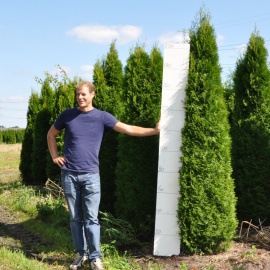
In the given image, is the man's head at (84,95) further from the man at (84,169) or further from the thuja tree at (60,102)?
the thuja tree at (60,102)

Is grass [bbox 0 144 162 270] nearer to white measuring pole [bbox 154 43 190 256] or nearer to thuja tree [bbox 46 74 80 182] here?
white measuring pole [bbox 154 43 190 256]

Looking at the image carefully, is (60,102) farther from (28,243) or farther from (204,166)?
(204,166)

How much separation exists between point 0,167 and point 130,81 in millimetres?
16542

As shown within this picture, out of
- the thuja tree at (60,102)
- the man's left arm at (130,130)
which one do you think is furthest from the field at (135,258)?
the thuja tree at (60,102)

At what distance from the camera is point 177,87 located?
216 inches

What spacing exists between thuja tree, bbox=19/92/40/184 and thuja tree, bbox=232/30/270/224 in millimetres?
8546

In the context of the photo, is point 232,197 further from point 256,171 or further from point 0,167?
point 0,167

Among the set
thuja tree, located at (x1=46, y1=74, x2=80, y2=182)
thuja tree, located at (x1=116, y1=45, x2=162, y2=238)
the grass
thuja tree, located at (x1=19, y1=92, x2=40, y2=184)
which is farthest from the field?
thuja tree, located at (x1=19, y1=92, x2=40, y2=184)

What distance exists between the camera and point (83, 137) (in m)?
5.09

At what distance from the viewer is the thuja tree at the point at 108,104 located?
7820mm

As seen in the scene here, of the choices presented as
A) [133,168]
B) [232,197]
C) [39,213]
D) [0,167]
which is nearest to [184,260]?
[232,197]

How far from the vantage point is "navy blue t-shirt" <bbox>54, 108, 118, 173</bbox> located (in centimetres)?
505

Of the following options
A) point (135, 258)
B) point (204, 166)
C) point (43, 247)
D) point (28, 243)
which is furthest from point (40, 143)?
point (204, 166)

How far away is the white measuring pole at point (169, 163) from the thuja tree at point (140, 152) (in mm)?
724
